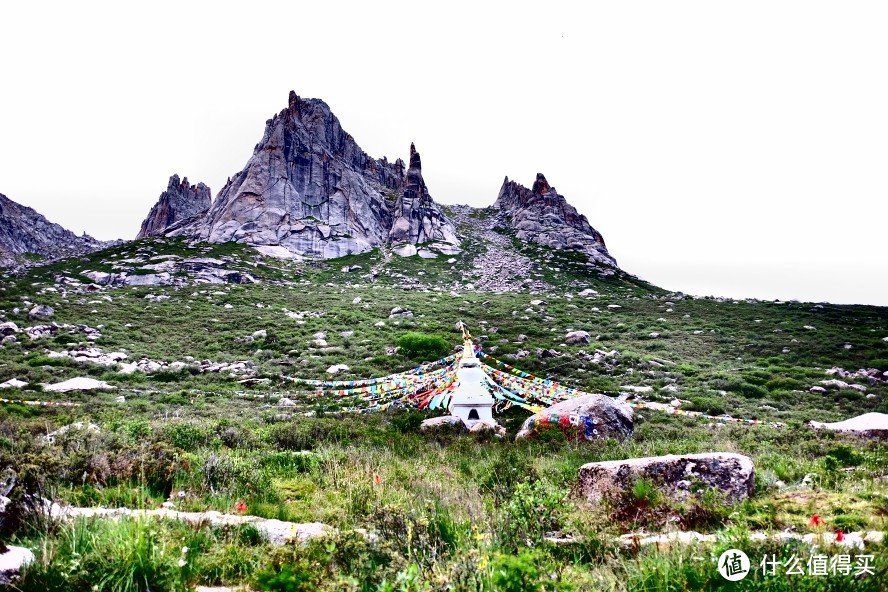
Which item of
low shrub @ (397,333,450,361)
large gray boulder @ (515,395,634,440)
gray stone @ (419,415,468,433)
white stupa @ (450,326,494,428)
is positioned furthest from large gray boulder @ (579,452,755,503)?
low shrub @ (397,333,450,361)

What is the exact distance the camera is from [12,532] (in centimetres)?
459

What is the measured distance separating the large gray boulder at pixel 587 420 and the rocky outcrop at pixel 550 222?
69425 millimetres

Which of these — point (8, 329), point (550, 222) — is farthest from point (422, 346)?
point (550, 222)

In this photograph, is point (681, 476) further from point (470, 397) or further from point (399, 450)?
point (470, 397)

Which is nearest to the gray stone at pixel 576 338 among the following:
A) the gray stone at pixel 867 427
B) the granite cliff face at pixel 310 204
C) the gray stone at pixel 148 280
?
the gray stone at pixel 867 427

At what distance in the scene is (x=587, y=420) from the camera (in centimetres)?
1272

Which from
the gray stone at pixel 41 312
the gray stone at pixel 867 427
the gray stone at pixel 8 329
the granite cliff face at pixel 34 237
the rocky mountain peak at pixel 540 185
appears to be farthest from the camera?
the granite cliff face at pixel 34 237

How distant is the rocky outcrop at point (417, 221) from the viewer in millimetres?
84500

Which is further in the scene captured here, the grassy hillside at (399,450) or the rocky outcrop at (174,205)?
the rocky outcrop at (174,205)

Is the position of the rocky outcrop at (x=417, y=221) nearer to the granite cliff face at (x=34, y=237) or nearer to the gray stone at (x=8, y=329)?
the gray stone at (x=8, y=329)

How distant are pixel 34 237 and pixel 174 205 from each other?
34506 mm

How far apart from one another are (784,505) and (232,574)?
257 inches

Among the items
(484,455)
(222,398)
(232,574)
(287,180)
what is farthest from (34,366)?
(287,180)

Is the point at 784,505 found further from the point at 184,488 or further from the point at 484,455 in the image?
the point at 184,488
